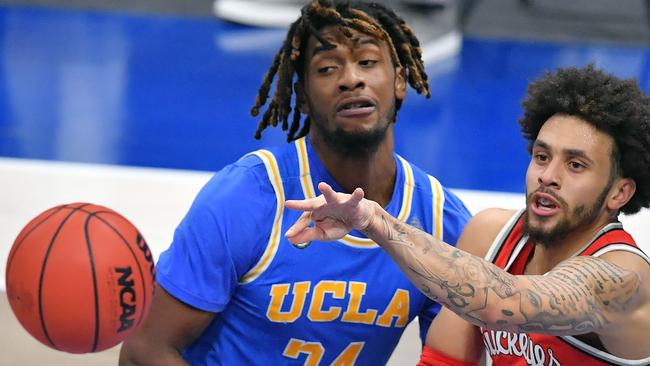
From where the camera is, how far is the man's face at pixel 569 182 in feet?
8.66

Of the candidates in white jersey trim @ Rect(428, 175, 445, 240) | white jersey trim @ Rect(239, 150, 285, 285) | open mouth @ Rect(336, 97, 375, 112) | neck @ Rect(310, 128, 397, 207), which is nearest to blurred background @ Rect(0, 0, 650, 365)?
white jersey trim @ Rect(428, 175, 445, 240)

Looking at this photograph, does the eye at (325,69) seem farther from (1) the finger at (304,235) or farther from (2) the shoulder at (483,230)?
(1) the finger at (304,235)

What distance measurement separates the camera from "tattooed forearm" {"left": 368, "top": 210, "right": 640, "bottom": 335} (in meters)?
2.40

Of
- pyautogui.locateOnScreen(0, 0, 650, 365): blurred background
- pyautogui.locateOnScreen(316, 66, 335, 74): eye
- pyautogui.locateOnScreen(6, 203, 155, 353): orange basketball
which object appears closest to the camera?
pyautogui.locateOnScreen(6, 203, 155, 353): orange basketball

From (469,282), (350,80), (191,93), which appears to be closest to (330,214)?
(469,282)

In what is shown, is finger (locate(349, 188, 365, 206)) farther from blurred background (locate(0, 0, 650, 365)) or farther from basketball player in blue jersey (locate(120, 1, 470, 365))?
blurred background (locate(0, 0, 650, 365))

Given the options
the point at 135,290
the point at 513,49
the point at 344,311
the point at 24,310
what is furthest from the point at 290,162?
the point at 513,49

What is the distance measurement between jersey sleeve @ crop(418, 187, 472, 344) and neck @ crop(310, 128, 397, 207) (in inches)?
8.1

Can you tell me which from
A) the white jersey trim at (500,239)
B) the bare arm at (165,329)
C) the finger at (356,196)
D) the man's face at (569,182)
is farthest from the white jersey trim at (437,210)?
the finger at (356,196)

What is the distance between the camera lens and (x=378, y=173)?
3.12 m

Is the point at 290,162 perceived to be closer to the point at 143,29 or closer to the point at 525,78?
the point at 525,78

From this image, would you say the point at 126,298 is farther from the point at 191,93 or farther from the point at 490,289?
the point at 191,93

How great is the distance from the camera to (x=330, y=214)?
94.6 inches

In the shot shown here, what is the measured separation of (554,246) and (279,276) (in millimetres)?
778
